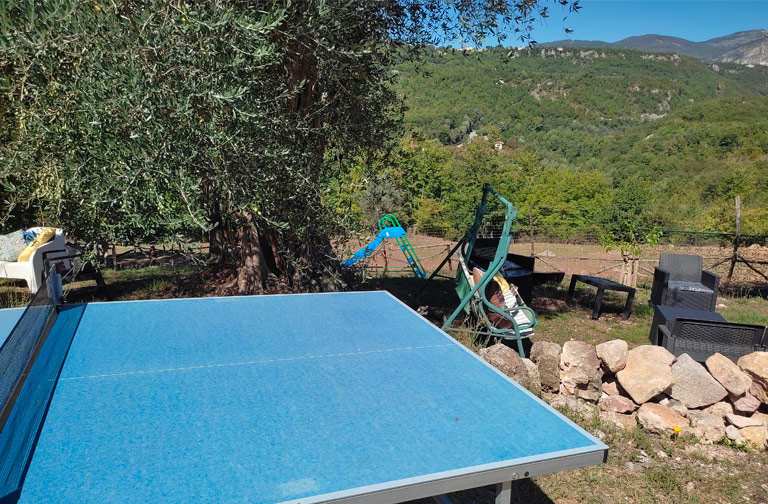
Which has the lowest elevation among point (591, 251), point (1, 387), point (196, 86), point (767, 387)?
point (591, 251)

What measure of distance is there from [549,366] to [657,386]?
3.51ft

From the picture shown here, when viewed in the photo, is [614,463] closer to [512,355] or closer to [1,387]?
[512,355]

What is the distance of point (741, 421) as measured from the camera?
5.05 meters

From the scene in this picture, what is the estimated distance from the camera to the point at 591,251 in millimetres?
18688

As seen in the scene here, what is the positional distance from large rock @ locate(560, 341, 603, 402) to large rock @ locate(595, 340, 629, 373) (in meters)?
0.08

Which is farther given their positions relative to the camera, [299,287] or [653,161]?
[653,161]

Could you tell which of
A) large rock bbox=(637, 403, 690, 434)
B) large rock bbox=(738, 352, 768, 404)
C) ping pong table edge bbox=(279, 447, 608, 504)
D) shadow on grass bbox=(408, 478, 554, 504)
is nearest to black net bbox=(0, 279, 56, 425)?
ping pong table edge bbox=(279, 447, 608, 504)

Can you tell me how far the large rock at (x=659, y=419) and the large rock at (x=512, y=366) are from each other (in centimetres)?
99

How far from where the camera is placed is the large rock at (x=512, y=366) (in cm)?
568

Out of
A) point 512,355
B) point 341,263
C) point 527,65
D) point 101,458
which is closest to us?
point 101,458

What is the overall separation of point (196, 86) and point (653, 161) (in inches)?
1878

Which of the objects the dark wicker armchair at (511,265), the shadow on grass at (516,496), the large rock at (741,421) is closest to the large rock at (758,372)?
the large rock at (741,421)

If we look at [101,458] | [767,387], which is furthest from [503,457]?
[767,387]

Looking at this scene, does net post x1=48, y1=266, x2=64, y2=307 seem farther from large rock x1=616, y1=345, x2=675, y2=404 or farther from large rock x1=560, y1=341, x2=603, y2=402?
large rock x1=616, y1=345, x2=675, y2=404
